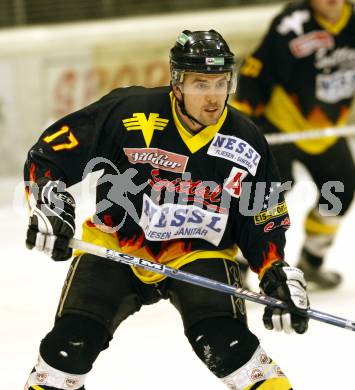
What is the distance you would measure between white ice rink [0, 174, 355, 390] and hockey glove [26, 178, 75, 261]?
1.01m

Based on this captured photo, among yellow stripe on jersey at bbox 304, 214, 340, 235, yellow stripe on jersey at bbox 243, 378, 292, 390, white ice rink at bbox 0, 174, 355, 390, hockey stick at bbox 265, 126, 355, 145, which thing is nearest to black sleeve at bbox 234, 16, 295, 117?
hockey stick at bbox 265, 126, 355, 145

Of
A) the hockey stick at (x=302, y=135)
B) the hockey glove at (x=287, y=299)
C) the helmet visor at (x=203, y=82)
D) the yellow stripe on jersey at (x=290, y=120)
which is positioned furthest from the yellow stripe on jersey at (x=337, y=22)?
the hockey glove at (x=287, y=299)

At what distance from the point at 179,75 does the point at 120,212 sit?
18.1 inches

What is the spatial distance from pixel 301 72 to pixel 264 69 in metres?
0.19

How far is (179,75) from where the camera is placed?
3.04 m

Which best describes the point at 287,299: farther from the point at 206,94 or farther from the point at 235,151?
the point at 206,94

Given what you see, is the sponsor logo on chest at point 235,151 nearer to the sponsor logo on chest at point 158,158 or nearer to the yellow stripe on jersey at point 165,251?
the sponsor logo on chest at point 158,158

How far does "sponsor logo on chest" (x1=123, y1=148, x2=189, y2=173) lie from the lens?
309cm

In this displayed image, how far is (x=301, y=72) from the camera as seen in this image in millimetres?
4867

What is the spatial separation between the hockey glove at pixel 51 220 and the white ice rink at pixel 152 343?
3.33 feet

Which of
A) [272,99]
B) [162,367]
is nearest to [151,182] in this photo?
[162,367]

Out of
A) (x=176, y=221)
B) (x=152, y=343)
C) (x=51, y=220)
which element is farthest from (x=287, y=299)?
(x=152, y=343)

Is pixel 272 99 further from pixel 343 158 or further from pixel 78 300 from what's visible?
pixel 78 300

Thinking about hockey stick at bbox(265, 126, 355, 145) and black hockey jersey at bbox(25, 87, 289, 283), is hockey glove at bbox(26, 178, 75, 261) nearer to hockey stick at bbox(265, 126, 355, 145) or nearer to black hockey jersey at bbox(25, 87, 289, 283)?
black hockey jersey at bbox(25, 87, 289, 283)
